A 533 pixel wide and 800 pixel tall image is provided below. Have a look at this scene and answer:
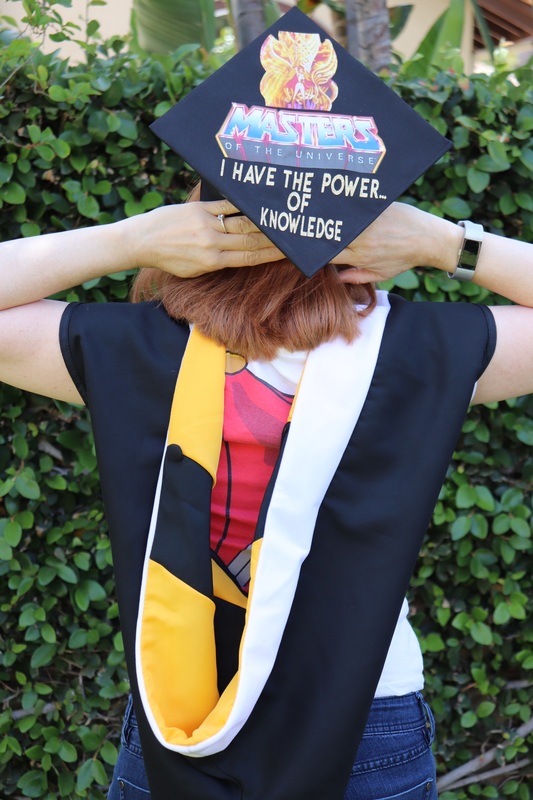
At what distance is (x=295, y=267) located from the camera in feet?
4.48

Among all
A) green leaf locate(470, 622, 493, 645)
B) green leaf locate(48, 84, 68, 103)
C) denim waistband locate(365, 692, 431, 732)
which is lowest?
green leaf locate(470, 622, 493, 645)

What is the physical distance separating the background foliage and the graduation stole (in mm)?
1302

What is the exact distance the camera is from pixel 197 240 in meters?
1.33

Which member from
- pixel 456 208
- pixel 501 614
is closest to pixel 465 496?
pixel 501 614

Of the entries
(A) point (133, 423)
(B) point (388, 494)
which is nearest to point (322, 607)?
(B) point (388, 494)

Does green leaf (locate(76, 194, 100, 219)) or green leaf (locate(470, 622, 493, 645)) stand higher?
green leaf (locate(76, 194, 100, 219))

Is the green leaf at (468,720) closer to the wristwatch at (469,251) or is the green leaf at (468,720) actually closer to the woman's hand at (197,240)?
the wristwatch at (469,251)

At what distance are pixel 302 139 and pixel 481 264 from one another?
15.8 inches

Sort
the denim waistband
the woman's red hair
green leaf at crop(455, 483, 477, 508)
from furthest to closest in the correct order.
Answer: green leaf at crop(455, 483, 477, 508) → the denim waistband → the woman's red hair

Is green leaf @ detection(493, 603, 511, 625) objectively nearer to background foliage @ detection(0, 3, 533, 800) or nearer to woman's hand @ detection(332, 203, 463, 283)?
background foliage @ detection(0, 3, 533, 800)

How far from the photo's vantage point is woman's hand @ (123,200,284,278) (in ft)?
4.35

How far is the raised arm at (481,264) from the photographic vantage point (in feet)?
4.51

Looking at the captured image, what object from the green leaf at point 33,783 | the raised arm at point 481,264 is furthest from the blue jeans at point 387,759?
the green leaf at point 33,783

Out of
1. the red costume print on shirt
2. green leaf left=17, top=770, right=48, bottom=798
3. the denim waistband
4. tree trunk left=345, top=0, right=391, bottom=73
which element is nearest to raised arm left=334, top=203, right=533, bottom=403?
the red costume print on shirt
